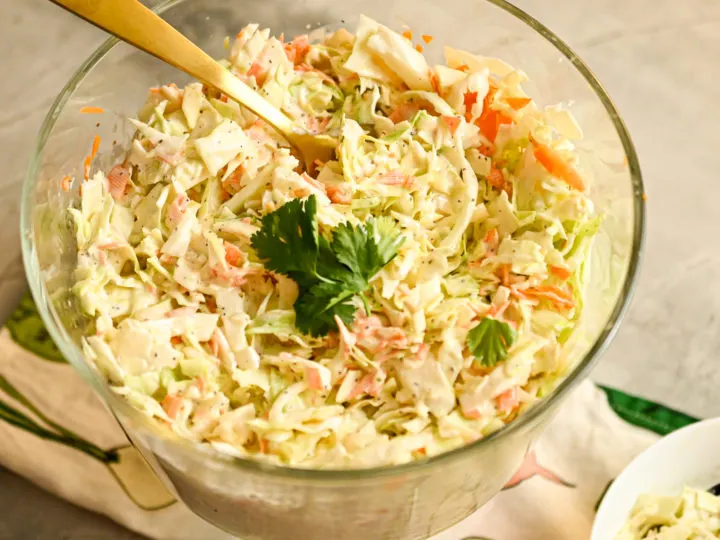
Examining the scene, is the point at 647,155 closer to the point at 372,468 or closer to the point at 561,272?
Answer: the point at 561,272

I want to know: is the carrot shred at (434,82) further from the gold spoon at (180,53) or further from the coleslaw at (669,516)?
the coleslaw at (669,516)

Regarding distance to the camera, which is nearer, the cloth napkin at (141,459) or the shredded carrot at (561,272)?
the shredded carrot at (561,272)

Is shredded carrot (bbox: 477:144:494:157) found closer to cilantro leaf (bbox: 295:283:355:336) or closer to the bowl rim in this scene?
the bowl rim

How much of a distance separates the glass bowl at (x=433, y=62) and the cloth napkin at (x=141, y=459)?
0.12 metres

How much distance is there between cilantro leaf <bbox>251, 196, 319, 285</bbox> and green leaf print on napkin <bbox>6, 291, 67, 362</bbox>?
1.30 ft

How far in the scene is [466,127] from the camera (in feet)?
3.33

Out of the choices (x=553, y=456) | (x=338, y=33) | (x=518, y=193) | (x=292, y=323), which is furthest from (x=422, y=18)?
(x=553, y=456)

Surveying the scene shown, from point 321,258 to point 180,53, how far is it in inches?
11.2

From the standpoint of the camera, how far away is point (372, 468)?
710 millimetres

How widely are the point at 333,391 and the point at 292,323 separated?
82 mm

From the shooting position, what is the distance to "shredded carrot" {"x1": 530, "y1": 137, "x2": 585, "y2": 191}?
971 mm

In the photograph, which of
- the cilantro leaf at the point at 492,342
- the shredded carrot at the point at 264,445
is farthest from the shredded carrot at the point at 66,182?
the cilantro leaf at the point at 492,342

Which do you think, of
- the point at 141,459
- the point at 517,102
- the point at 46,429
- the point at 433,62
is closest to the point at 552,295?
the point at 517,102

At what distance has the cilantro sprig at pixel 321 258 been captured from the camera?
86 cm
